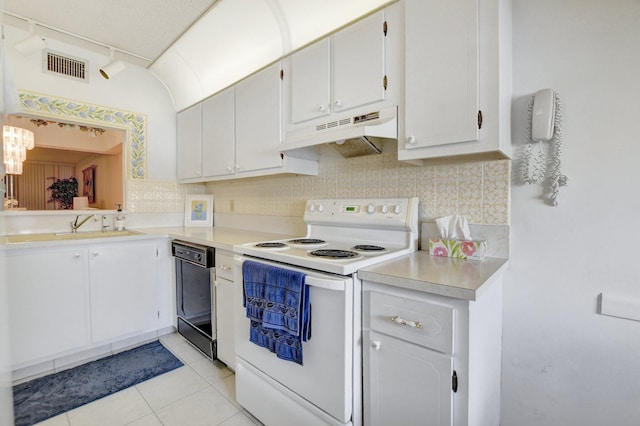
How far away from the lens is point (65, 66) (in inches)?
101

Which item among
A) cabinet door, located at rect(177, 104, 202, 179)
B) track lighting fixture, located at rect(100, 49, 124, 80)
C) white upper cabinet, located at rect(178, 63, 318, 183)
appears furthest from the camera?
cabinet door, located at rect(177, 104, 202, 179)

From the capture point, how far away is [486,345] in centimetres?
119

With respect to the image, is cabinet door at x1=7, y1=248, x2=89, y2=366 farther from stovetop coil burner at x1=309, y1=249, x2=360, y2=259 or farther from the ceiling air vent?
stovetop coil burner at x1=309, y1=249, x2=360, y2=259

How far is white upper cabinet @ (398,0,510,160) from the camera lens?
47.5 inches

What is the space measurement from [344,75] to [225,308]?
64.3 inches

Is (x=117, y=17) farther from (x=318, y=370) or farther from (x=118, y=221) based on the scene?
(x=318, y=370)

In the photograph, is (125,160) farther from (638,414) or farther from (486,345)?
(638,414)

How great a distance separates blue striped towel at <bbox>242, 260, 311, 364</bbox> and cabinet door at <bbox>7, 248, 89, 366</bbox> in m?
1.50

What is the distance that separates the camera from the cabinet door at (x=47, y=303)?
1935 mm

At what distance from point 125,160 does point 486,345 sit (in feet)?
10.9

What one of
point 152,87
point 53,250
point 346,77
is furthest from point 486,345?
point 152,87

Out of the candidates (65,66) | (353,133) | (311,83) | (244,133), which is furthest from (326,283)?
(65,66)

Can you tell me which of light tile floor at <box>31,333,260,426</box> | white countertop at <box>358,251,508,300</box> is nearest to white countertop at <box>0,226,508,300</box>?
white countertop at <box>358,251,508,300</box>

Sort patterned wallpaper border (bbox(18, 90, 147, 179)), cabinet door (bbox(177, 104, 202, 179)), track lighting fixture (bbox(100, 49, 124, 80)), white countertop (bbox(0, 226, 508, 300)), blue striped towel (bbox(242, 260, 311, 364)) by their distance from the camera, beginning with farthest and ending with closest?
1. cabinet door (bbox(177, 104, 202, 179))
2. track lighting fixture (bbox(100, 49, 124, 80))
3. patterned wallpaper border (bbox(18, 90, 147, 179))
4. blue striped towel (bbox(242, 260, 311, 364))
5. white countertop (bbox(0, 226, 508, 300))
